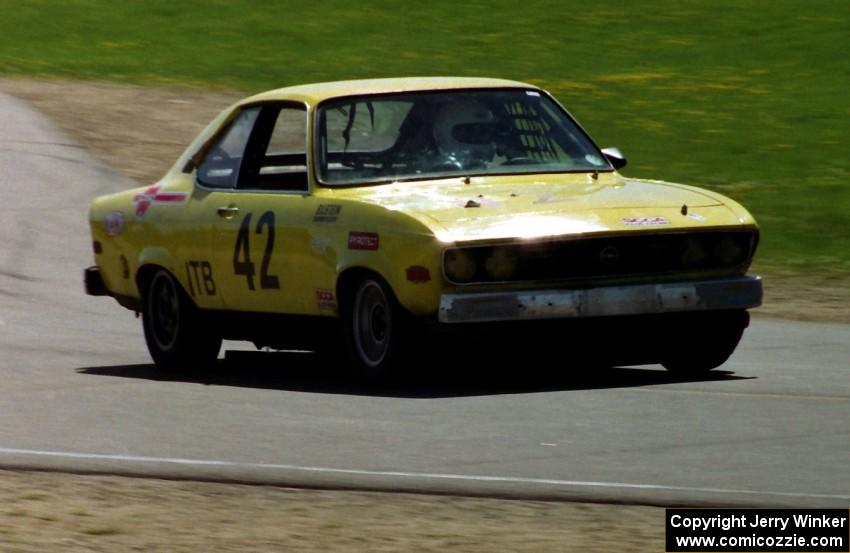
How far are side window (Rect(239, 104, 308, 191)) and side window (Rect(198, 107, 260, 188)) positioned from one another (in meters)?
0.07

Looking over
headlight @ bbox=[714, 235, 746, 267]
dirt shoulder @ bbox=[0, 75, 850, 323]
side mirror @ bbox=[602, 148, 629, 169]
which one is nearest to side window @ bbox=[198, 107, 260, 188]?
side mirror @ bbox=[602, 148, 629, 169]

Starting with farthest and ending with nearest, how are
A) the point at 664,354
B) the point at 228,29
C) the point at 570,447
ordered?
the point at 228,29 → the point at 664,354 → the point at 570,447

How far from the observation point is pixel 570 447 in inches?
292

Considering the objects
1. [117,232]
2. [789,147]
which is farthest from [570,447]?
[789,147]

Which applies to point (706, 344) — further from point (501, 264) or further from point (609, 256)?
point (501, 264)

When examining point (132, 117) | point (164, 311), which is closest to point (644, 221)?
point (164, 311)

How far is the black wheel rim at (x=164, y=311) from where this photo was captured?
10727mm

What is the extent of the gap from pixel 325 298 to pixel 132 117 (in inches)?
622

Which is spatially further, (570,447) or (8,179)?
(8,179)

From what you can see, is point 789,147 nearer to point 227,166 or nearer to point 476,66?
point 476,66

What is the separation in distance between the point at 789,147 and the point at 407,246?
14570 millimetres

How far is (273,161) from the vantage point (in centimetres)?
1057

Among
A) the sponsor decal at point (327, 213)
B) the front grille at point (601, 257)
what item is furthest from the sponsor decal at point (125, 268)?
the front grille at point (601, 257)

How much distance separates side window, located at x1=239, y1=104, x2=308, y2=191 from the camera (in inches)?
399
